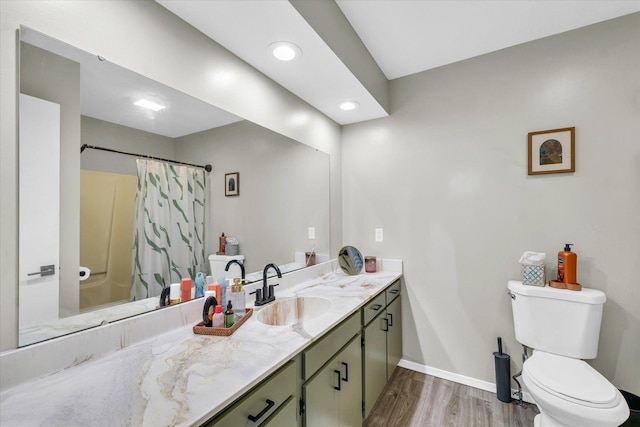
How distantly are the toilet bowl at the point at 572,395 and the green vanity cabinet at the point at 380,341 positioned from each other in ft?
2.67

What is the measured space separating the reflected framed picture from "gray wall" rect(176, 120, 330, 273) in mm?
23

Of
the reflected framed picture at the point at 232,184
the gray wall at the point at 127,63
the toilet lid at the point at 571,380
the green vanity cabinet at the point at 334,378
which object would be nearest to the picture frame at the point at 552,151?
the toilet lid at the point at 571,380

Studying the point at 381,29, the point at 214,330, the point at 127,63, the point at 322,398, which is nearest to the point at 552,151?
the point at 381,29

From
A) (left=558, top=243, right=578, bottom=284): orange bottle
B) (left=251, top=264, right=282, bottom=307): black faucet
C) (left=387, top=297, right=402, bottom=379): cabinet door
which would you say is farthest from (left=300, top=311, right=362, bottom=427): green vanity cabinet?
(left=558, top=243, right=578, bottom=284): orange bottle

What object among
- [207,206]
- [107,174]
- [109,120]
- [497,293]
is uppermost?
[109,120]

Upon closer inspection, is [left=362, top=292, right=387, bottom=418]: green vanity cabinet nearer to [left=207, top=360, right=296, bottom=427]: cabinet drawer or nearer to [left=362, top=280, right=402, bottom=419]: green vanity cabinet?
[left=362, top=280, right=402, bottom=419]: green vanity cabinet

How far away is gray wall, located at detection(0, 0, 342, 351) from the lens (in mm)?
827

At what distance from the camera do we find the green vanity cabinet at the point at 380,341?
1689 mm

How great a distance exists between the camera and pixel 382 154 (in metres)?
2.54

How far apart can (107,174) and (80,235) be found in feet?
0.82

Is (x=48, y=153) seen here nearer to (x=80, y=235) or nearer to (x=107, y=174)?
(x=107, y=174)

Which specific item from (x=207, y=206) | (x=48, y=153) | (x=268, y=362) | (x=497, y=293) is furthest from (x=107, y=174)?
(x=497, y=293)

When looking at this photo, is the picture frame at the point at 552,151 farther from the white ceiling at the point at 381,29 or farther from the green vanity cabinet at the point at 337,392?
the green vanity cabinet at the point at 337,392

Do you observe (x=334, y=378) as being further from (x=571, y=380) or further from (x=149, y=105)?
(x=149, y=105)
